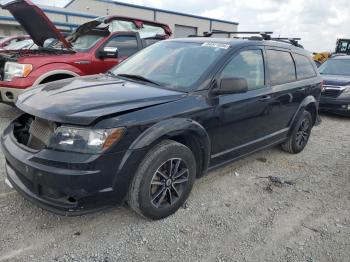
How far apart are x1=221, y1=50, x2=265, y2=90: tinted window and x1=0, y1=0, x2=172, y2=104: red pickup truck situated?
2.36 metres

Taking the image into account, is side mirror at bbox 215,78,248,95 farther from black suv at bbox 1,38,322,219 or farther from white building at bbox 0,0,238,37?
white building at bbox 0,0,238,37

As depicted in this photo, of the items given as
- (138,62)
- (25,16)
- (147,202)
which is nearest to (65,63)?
(25,16)

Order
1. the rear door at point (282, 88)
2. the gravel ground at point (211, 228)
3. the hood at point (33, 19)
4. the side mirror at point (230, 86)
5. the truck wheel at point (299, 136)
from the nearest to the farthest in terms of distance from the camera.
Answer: the gravel ground at point (211, 228)
the side mirror at point (230, 86)
the rear door at point (282, 88)
the truck wheel at point (299, 136)
the hood at point (33, 19)

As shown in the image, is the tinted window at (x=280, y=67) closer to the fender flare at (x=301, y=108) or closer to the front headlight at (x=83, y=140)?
the fender flare at (x=301, y=108)

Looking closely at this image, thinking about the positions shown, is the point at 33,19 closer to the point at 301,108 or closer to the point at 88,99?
the point at 88,99

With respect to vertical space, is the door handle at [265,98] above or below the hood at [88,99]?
below

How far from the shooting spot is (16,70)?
537 cm

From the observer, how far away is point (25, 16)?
582 cm

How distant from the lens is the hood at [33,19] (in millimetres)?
5516

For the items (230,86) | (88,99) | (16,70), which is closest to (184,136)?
(230,86)

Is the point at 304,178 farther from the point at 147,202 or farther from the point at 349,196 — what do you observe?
the point at 147,202

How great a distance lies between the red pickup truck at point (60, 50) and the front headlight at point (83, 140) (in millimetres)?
2936

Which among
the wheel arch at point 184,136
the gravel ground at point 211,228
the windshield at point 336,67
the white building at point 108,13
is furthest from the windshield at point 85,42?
the white building at point 108,13

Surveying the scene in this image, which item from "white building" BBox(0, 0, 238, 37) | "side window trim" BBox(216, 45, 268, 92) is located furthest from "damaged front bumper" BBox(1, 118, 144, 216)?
"white building" BBox(0, 0, 238, 37)
